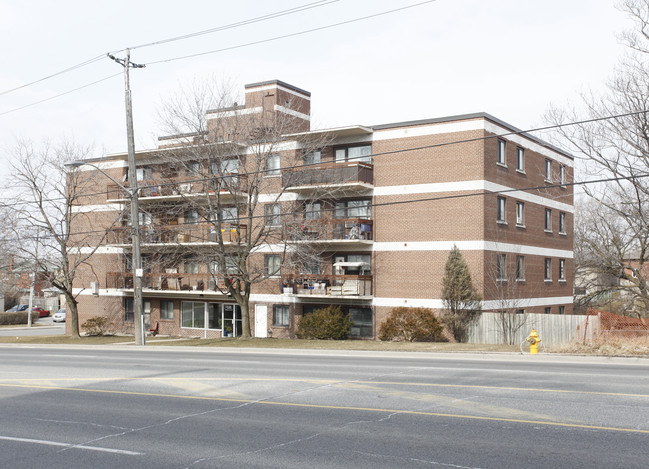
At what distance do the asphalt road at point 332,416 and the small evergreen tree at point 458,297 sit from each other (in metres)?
13.7

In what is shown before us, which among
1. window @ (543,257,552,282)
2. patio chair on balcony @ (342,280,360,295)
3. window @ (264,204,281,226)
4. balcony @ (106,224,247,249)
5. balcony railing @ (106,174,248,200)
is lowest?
patio chair on balcony @ (342,280,360,295)

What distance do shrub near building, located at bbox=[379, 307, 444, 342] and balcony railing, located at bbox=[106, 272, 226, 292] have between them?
1096 centimetres

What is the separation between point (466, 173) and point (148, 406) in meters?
24.1

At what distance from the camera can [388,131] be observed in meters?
35.1

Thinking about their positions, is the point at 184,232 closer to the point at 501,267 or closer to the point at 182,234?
the point at 182,234

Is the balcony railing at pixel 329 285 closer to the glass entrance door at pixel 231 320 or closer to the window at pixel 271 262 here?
the window at pixel 271 262

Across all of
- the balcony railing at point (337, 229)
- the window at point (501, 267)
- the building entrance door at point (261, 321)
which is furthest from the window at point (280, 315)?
the window at point (501, 267)

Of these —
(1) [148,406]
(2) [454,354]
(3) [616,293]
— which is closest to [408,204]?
(2) [454,354]

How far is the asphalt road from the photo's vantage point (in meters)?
8.46

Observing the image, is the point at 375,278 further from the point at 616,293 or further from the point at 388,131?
the point at 616,293

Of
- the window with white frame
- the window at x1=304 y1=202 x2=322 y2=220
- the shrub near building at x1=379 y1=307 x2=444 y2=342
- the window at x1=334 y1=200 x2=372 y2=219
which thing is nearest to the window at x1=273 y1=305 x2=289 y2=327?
the window at x1=304 y1=202 x2=322 y2=220

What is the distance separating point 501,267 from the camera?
3491 centimetres

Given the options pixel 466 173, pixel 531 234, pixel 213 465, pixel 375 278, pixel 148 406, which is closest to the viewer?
pixel 213 465

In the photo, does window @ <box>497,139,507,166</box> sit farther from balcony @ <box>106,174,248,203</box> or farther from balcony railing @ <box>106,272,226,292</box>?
balcony railing @ <box>106,272,226,292</box>
